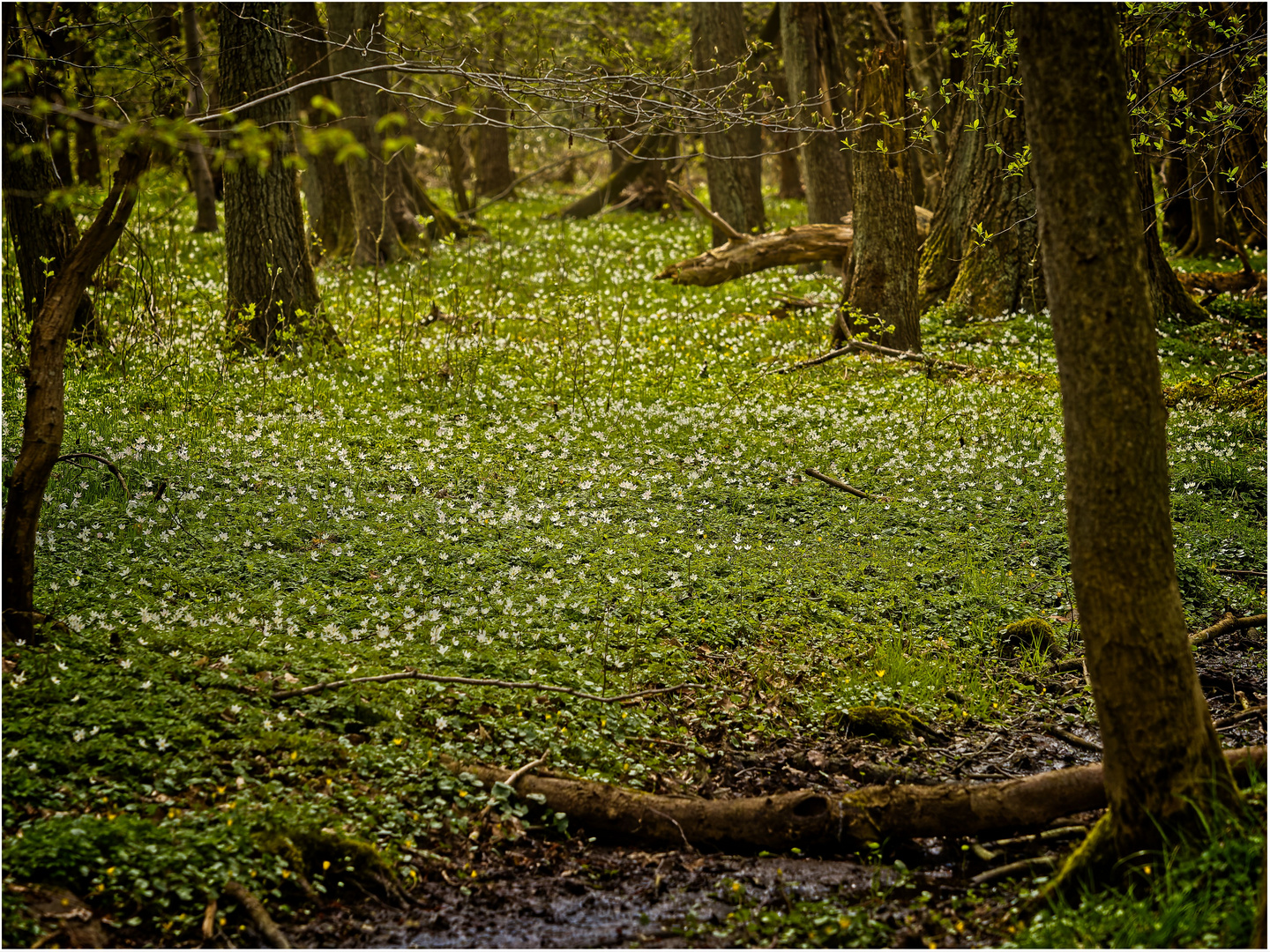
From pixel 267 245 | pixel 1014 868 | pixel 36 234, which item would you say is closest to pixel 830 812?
pixel 1014 868

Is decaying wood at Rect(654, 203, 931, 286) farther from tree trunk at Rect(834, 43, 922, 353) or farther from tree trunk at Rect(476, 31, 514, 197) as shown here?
tree trunk at Rect(476, 31, 514, 197)

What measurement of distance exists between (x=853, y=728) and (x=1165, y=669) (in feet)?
7.36

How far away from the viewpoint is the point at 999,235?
13336mm

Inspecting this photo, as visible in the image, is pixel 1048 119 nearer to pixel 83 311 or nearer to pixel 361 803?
pixel 361 803

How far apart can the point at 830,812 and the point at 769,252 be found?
1308 centimetres

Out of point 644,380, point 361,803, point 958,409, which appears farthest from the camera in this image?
point 644,380

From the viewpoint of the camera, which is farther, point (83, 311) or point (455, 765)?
point (83, 311)

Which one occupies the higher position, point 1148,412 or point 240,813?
point 1148,412

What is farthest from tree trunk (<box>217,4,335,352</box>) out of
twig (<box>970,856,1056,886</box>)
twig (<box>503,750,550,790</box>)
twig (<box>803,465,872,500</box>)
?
twig (<box>970,856,1056,886</box>)

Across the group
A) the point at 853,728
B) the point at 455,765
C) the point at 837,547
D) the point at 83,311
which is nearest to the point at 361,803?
the point at 455,765

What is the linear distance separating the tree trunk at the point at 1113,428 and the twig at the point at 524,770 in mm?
2502

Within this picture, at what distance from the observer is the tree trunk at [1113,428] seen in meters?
3.42

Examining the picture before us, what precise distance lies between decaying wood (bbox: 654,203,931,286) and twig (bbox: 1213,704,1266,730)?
38.2ft

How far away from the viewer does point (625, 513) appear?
800 cm
